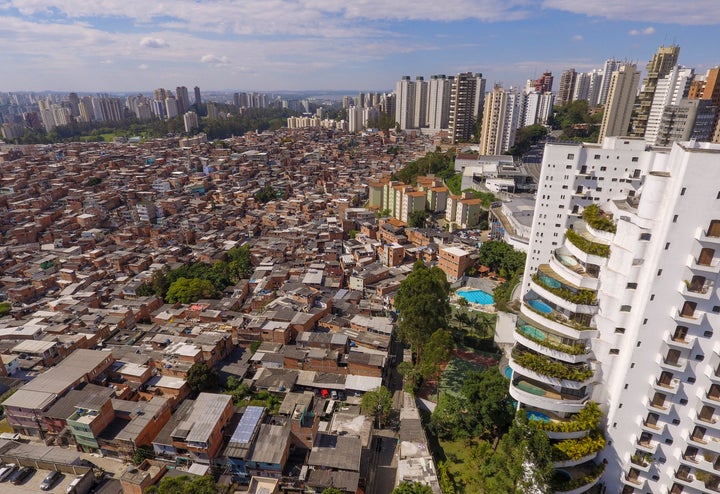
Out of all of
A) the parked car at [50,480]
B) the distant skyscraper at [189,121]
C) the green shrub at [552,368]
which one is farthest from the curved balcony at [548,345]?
the distant skyscraper at [189,121]

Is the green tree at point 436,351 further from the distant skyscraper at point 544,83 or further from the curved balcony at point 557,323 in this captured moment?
the distant skyscraper at point 544,83

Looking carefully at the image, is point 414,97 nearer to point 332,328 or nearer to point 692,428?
point 332,328

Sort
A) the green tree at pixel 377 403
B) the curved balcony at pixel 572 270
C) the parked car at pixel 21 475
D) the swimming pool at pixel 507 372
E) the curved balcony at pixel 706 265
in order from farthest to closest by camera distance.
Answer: the swimming pool at pixel 507 372 < the green tree at pixel 377 403 < the parked car at pixel 21 475 < the curved balcony at pixel 572 270 < the curved balcony at pixel 706 265

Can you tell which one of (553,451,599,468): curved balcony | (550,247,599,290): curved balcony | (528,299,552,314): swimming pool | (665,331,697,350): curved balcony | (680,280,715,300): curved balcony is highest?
(680,280,715,300): curved balcony

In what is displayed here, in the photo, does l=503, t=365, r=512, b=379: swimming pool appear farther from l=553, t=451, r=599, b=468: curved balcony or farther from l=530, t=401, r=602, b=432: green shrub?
l=553, t=451, r=599, b=468: curved balcony

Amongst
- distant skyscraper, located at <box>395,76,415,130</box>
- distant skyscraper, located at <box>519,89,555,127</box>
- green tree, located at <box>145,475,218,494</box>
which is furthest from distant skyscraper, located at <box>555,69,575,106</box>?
green tree, located at <box>145,475,218,494</box>
